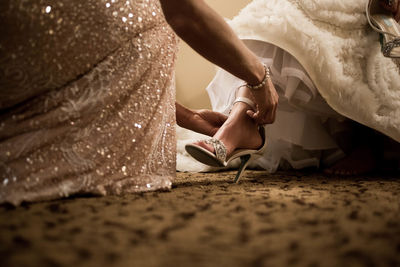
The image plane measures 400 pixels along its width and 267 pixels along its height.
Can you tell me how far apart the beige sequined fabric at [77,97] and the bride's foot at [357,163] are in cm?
55

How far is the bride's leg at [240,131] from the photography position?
82 centimetres

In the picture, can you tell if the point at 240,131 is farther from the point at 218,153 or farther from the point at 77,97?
the point at 77,97

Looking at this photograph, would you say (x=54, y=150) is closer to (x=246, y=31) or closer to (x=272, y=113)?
(x=272, y=113)

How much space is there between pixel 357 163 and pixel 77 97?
821mm

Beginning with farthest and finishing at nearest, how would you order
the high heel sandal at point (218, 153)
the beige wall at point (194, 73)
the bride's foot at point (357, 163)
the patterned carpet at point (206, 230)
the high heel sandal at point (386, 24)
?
the beige wall at point (194, 73) < the bride's foot at point (357, 163) < the high heel sandal at point (386, 24) < the high heel sandal at point (218, 153) < the patterned carpet at point (206, 230)

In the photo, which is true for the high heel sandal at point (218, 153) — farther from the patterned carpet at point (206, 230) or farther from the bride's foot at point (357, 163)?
the bride's foot at point (357, 163)

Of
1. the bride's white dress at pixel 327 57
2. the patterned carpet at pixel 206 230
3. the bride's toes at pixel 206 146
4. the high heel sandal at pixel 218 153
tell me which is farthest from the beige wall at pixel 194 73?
the patterned carpet at pixel 206 230

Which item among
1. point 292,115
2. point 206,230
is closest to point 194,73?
point 292,115

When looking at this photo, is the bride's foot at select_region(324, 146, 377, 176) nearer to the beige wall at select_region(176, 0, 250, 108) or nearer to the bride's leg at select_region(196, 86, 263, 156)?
the bride's leg at select_region(196, 86, 263, 156)

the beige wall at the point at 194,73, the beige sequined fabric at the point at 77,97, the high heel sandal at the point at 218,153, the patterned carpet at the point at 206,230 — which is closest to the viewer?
the patterned carpet at the point at 206,230

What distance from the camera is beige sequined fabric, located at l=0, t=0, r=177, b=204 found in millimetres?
577

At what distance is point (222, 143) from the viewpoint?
775 mm

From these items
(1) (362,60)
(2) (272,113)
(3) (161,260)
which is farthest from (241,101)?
(3) (161,260)

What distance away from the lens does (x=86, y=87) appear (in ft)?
2.08
